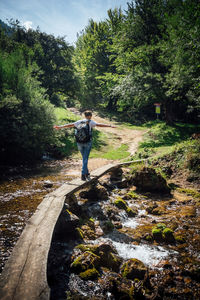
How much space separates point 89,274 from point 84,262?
9.4 inches

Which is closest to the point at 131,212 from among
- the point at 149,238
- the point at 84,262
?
the point at 149,238

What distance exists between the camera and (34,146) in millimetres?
12266

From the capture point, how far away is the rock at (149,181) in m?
7.96

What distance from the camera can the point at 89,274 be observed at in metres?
3.37

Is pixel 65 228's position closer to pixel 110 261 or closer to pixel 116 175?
pixel 110 261

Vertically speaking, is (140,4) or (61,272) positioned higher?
(140,4)

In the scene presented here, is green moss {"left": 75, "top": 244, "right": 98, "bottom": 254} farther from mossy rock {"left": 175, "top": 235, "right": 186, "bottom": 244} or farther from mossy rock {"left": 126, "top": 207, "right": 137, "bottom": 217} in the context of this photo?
mossy rock {"left": 126, "top": 207, "right": 137, "bottom": 217}

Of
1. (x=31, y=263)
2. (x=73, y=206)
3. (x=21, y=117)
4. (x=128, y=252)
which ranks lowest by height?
(x=128, y=252)

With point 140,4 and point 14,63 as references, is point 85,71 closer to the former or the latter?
point 140,4

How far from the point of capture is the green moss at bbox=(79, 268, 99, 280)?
11.0 ft

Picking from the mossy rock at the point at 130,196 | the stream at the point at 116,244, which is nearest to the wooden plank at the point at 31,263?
the stream at the point at 116,244

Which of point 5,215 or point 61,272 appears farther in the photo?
point 5,215

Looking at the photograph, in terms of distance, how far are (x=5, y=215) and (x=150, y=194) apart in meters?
5.54

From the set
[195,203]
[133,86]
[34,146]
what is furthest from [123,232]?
[133,86]
